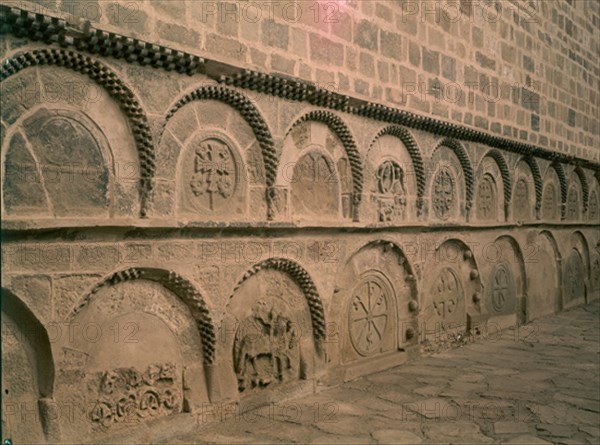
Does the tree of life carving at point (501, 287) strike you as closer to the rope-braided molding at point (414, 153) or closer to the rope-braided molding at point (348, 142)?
the rope-braided molding at point (414, 153)

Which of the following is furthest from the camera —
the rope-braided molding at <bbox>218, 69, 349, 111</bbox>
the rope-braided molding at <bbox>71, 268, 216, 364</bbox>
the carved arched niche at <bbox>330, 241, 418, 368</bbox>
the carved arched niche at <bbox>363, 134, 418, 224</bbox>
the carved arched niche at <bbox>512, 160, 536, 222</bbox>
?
the carved arched niche at <bbox>512, 160, 536, 222</bbox>

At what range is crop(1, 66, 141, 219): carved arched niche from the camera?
2740 mm

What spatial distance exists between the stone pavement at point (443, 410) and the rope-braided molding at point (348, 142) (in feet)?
4.79

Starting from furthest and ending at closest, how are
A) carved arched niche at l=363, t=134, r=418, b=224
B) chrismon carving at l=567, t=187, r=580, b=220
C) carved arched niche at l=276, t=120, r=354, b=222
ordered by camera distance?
chrismon carving at l=567, t=187, r=580, b=220, carved arched niche at l=363, t=134, r=418, b=224, carved arched niche at l=276, t=120, r=354, b=222

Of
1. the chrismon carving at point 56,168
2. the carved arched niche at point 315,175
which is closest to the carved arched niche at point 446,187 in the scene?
the carved arched niche at point 315,175

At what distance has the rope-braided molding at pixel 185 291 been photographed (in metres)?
3.16

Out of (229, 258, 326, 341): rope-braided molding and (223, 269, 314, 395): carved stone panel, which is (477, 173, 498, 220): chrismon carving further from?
(223, 269, 314, 395): carved stone panel

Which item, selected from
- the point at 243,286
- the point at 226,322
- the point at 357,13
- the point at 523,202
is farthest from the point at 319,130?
the point at 523,202

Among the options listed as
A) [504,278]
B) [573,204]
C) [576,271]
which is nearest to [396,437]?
[504,278]

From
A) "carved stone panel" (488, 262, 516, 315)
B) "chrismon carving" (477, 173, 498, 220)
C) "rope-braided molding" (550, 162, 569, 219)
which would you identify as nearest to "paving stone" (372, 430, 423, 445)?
"carved stone panel" (488, 262, 516, 315)

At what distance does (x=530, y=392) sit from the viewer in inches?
170

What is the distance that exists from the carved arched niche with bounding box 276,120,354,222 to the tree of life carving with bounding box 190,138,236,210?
0.43m

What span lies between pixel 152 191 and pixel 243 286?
3.10ft

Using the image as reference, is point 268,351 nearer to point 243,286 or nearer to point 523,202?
point 243,286
